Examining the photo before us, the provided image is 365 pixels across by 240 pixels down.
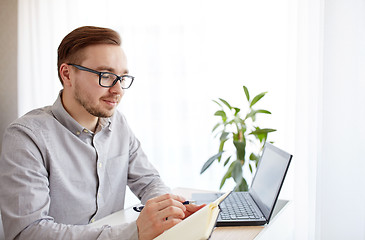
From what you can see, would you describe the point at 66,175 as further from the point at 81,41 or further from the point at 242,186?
the point at 242,186

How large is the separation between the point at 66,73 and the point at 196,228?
2.88 ft

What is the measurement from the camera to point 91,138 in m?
1.42

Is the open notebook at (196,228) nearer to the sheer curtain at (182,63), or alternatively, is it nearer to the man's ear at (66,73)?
the man's ear at (66,73)

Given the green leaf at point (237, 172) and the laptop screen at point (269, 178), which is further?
the green leaf at point (237, 172)

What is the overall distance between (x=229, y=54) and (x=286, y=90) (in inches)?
20.5

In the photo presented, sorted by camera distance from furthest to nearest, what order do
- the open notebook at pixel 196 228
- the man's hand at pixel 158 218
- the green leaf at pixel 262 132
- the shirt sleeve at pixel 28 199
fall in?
the green leaf at pixel 262 132
the shirt sleeve at pixel 28 199
the man's hand at pixel 158 218
the open notebook at pixel 196 228

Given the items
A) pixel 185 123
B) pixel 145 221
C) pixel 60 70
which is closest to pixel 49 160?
pixel 60 70

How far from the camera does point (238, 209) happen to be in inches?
51.4

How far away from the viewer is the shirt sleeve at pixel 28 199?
102 centimetres

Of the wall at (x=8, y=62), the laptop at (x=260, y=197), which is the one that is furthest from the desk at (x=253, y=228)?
the wall at (x=8, y=62)

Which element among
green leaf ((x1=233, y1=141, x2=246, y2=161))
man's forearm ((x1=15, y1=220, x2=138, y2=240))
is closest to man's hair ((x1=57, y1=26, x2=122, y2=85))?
man's forearm ((x1=15, y1=220, x2=138, y2=240))

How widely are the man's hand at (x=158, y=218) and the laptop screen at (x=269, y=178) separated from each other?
0.37 meters

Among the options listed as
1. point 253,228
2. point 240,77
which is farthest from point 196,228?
point 240,77

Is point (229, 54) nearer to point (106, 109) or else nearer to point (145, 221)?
point (106, 109)
